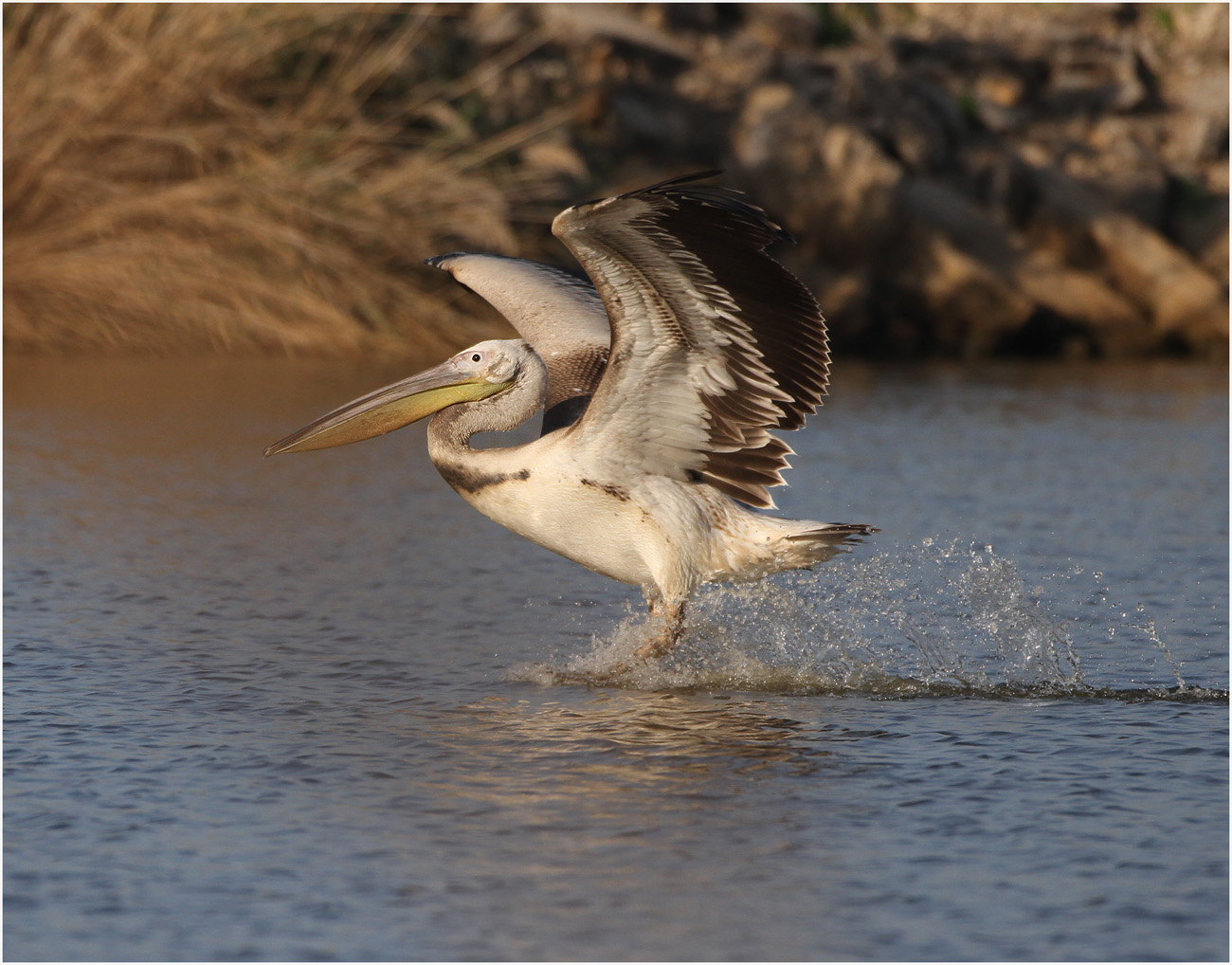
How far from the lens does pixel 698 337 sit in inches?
206

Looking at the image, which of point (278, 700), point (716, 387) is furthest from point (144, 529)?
point (716, 387)

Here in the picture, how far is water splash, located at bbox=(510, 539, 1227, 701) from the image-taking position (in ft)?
17.3

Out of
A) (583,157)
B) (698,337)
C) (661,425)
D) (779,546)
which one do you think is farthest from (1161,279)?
(698,337)

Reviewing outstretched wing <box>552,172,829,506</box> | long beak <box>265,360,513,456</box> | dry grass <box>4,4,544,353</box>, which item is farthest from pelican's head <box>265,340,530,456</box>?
dry grass <box>4,4,544,353</box>

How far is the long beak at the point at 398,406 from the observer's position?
18.9 ft

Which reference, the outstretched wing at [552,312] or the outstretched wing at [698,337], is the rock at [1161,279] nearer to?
the outstretched wing at [552,312]

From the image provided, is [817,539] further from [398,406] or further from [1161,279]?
[1161,279]

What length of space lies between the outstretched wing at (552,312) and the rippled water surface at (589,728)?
903 mm

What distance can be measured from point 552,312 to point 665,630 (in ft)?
5.26

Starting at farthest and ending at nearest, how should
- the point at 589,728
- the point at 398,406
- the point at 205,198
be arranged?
the point at 205,198
the point at 398,406
the point at 589,728

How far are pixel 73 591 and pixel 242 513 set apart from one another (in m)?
1.53

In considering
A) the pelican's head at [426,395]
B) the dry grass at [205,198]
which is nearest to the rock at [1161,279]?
the dry grass at [205,198]

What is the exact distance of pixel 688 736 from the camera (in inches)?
186

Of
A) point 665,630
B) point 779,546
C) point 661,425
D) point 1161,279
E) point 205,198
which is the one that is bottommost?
point 665,630
